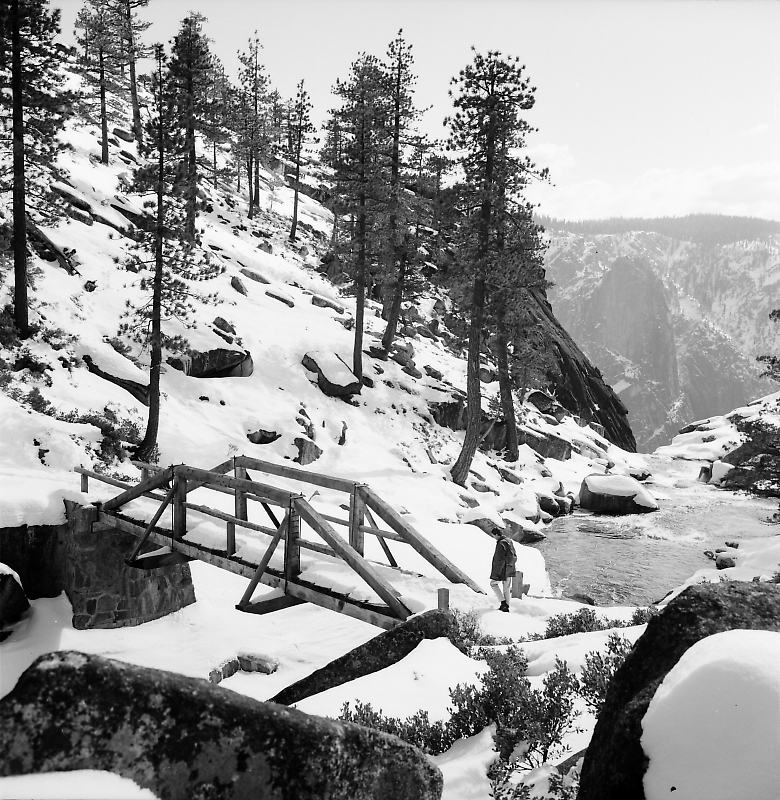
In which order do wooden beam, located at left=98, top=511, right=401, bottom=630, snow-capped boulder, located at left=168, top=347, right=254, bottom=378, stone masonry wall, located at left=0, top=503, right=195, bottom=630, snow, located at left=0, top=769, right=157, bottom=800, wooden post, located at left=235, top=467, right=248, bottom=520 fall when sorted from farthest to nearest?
snow-capped boulder, located at left=168, top=347, right=254, bottom=378 → stone masonry wall, located at left=0, top=503, right=195, bottom=630 → wooden post, located at left=235, top=467, right=248, bottom=520 → wooden beam, located at left=98, top=511, right=401, bottom=630 → snow, located at left=0, top=769, right=157, bottom=800

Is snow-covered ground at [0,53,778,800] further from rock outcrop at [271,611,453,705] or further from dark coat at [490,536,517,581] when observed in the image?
dark coat at [490,536,517,581]

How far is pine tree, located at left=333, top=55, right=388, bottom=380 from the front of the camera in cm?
2714

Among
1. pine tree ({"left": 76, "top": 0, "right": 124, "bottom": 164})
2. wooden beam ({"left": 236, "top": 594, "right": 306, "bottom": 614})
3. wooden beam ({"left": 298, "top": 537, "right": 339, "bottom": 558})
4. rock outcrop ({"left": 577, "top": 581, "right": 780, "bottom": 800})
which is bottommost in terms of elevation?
wooden beam ({"left": 236, "top": 594, "right": 306, "bottom": 614})

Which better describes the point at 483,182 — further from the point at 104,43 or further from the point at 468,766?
the point at 104,43

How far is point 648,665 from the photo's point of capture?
3111 millimetres

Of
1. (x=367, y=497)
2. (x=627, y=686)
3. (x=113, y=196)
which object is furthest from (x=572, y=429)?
(x=627, y=686)

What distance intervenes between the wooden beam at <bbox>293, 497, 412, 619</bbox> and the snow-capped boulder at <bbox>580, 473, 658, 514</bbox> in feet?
64.4

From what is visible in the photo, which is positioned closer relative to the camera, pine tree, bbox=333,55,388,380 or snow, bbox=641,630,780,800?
snow, bbox=641,630,780,800

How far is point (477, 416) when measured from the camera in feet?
74.0

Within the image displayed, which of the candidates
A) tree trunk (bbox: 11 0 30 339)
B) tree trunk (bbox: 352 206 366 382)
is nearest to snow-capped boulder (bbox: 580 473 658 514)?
tree trunk (bbox: 352 206 366 382)

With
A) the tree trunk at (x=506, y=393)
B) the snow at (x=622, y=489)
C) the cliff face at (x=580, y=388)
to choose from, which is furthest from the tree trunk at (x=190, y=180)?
the cliff face at (x=580, y=388)

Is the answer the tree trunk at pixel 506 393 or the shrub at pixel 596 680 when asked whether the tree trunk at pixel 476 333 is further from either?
the shrub at pixel 596 680

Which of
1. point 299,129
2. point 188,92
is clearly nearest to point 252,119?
point 299,129

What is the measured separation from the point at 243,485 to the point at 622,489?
65.4 feet
